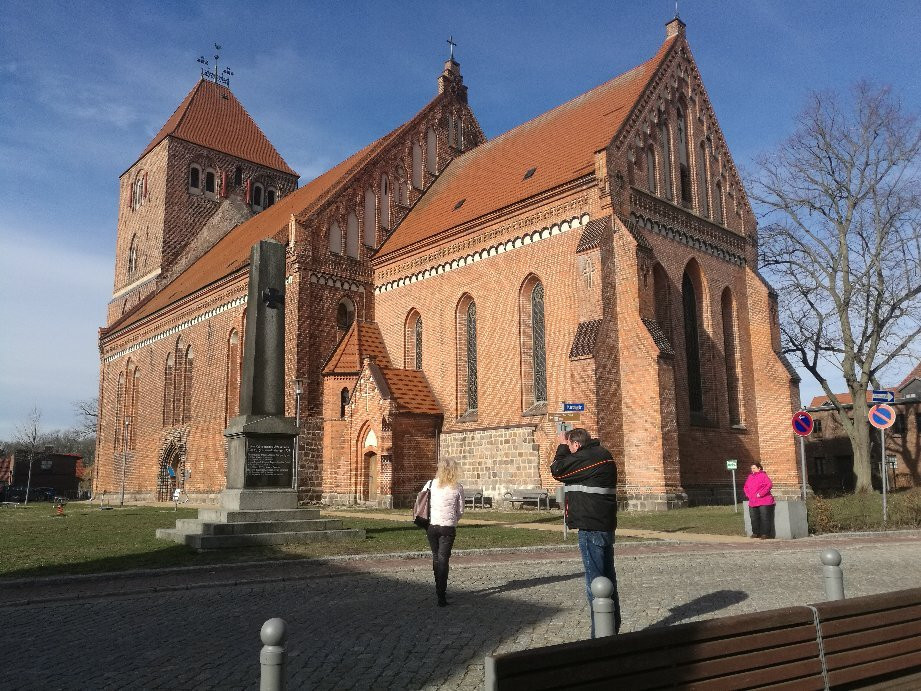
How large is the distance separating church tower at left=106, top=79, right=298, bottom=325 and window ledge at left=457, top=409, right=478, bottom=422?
2303cm

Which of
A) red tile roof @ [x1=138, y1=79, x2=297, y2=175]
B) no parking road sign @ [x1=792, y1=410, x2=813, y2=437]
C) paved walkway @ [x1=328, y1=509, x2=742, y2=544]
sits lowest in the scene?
paved walkway @ [x1=328, y1=509, x2=742, y2=544]

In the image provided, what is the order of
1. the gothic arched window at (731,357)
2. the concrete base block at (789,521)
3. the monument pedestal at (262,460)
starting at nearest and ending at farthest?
the monument pedestal at (262,460) < the concrete base block at (789,521) < the gothic arched window at (731,357)

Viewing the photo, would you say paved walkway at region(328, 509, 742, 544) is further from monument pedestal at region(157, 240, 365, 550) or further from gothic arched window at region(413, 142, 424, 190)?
gothic arched window at region(413, 142, 424, 190)

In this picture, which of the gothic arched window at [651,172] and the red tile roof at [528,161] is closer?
the gothic arched window at [651,172]

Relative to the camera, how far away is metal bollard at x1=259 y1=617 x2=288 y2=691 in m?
3.15

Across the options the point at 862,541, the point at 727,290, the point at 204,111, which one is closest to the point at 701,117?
the point at 727,290

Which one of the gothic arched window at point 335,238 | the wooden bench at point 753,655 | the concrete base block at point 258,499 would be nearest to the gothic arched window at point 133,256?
the gothic arched window at point 335,238

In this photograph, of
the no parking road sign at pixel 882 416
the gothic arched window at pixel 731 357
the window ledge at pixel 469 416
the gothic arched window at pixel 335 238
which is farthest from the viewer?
the gothic arched window at pixel 335 238

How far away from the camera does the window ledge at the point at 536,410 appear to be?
22.2 meters

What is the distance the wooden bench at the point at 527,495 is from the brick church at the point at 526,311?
1.32ft

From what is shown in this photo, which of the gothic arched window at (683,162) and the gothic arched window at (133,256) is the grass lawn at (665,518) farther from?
the gothic arched window at (133,256)

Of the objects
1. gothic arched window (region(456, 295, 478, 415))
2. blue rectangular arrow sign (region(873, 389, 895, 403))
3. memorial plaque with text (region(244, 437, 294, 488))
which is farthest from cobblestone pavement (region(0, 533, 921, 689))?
gothic arched window (region(456, 295, 478, 415))

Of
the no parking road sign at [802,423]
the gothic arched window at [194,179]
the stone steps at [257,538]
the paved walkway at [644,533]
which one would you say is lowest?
the paved walkway at [644,533]

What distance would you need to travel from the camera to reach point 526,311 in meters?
23.3
